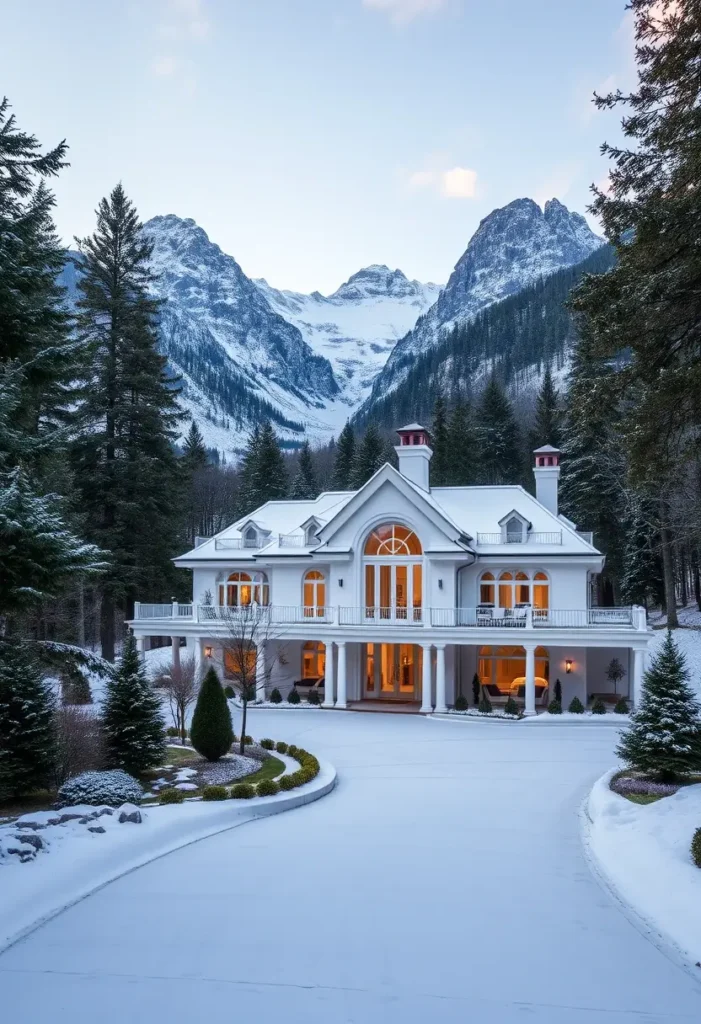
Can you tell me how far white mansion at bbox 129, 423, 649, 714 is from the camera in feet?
90.1

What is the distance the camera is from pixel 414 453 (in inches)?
1270

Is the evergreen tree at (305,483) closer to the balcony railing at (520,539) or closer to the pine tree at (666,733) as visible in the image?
the balcony railing at (520,539)

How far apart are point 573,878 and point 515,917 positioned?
1.93 metres

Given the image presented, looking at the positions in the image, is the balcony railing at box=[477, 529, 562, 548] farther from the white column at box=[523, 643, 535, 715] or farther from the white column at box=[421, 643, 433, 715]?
the white column at box=[421, 643, 433, 715]

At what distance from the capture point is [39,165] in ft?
43.9

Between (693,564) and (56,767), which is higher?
(693,564)

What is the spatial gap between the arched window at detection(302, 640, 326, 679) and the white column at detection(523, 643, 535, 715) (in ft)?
30.3

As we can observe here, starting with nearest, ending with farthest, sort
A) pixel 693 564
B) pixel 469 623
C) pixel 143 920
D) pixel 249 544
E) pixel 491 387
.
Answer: pixel 143 920, pixel 469 623, pixel 249 544, pixel 693 564, pixel 491 387

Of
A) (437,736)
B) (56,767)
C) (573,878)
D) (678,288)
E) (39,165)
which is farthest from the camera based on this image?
(437,736)

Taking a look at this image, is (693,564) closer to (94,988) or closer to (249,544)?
(249,544)

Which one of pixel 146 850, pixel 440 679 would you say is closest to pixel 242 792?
pixel 146 850

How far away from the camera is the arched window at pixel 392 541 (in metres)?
29.2

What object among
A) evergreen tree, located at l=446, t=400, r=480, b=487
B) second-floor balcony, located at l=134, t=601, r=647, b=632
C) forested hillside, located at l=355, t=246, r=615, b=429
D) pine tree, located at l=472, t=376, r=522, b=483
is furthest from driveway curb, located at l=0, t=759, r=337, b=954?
forested hillside, located at l=355, t=246, r=615, b=429

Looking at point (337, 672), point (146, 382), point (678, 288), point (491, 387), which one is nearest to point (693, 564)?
point (491, 387)
